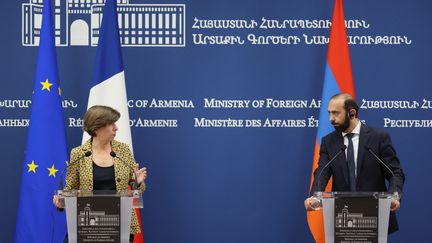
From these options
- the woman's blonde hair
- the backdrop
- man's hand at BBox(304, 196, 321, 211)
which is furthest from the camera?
the backdrop

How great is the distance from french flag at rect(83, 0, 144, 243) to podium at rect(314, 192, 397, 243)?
2280 mm

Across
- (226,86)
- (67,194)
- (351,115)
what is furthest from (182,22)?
(67,194)

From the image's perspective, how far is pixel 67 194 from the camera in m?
3.70

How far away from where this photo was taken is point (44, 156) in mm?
5348

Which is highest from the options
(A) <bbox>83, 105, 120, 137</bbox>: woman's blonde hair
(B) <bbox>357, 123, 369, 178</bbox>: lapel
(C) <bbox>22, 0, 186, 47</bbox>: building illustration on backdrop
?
(C) <bbox>22, 0, 186, 47</bbox>: building illustration on backdrop

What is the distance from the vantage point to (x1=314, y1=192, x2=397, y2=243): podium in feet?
11.7

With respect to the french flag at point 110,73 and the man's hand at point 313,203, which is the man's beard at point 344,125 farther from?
the french flag at point 110,73

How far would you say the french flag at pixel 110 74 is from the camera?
5.50 metres

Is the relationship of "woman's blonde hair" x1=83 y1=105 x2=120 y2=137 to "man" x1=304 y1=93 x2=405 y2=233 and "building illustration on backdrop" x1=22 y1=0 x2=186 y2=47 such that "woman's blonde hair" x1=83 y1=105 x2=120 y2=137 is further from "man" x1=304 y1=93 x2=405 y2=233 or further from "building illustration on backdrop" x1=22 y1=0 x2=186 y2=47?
"building illustration on backdrop" x1=22 y1=0 x2=186 y2=47

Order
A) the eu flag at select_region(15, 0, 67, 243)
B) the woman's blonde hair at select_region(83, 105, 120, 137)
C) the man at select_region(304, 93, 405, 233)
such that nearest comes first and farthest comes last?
the woman's blonde hair at select_region(83, 105, 120, 137), the man at select_region(304, 93, 405, 233), the eu flag at select_region(15, 0, 67, 243)

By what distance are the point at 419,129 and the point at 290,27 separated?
141 centimetres

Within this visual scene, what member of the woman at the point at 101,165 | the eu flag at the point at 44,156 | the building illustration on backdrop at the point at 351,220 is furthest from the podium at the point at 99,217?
the eu flag at the point at 44,156

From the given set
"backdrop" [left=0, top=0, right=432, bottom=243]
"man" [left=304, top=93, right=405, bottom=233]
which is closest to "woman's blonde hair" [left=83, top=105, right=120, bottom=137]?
"man" [left=304, top=93, right=405, bottom=233]

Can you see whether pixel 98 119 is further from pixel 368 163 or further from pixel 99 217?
pixel 368 163
